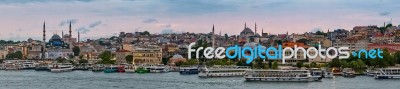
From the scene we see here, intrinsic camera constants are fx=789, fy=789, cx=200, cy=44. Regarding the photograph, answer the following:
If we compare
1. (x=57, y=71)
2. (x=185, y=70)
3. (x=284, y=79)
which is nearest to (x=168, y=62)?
(x=57, y=71)

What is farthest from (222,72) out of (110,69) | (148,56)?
(148,56)

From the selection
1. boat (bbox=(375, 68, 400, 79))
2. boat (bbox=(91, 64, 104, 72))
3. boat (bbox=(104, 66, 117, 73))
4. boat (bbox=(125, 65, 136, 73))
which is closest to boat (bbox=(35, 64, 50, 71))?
boat (bbox=(91, 64, 104, 72))

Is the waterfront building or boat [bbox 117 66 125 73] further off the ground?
the waterfront building

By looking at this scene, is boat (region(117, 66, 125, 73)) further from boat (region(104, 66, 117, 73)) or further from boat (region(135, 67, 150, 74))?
boat (region(135, 67, 150, 74))

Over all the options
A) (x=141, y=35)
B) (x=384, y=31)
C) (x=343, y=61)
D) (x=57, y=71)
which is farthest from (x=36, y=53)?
(x=343, y=61)

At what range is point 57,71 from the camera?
3375 centimetres

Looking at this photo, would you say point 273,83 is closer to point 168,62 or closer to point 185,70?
point 185,70

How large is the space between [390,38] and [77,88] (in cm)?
2705

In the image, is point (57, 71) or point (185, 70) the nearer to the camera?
point (185, 70)

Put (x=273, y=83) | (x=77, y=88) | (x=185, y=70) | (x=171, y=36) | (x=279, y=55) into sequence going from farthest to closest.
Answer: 1. (x=171, y=36)
2. (x=279, y=55)
3. (x=185, y=70)
4. (x=273, y=83)
5. (x=77, y=88)

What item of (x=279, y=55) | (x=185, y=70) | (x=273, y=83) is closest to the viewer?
(x=273, y=83)

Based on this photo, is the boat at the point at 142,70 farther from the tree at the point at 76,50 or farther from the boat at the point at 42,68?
the tree at the point at 76,50

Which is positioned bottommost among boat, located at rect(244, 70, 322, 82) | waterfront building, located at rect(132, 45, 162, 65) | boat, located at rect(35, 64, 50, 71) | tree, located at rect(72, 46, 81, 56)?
boat, located at rect(244, 70, 322, 82)

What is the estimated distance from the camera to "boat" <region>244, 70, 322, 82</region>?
2117cm
